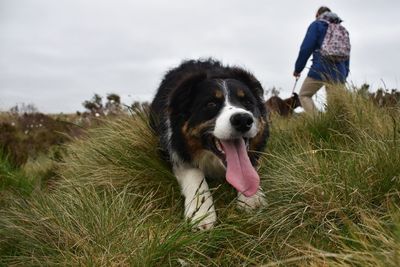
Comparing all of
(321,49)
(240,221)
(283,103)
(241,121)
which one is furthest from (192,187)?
(283,103)

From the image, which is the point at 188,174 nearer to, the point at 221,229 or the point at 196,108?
the point at 196,108

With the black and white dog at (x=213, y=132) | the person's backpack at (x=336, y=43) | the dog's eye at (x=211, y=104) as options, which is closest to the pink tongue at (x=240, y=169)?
the black and white dog at (x=213, y=132)

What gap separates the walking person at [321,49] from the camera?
763 cm

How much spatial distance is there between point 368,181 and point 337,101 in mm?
2506

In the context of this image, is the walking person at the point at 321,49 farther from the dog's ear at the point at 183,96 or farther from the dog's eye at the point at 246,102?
the dog's ear at the point at 183,96

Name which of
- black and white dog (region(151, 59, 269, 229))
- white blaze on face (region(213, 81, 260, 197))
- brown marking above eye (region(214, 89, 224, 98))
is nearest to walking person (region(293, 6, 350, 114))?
black and white dog (region(151, 59, 269, 229))

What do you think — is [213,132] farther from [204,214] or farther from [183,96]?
[204,214]

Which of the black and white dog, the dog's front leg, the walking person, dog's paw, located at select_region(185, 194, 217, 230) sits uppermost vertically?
the walking person

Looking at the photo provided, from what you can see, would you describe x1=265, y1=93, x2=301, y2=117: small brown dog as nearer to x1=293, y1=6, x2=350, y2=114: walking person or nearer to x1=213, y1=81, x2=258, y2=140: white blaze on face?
x1=293, y1=6, x2=350, y2=114: walking person

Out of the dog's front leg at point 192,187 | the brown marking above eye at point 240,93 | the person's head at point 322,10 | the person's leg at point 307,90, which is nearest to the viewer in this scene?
the dog's front leg at point 192,187

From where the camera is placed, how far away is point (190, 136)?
4133mm

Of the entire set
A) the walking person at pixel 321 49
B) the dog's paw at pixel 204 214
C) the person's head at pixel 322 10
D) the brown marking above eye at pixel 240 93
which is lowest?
the dog's paw at pixel 204 214

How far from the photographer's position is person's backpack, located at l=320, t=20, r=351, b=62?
7.63m

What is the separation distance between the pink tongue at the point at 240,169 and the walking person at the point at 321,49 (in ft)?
12.7
